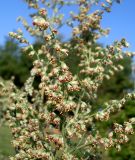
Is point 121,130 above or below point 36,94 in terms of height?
below

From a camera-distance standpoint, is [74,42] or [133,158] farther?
[133,158]

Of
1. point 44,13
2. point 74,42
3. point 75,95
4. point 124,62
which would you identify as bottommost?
point 75,95

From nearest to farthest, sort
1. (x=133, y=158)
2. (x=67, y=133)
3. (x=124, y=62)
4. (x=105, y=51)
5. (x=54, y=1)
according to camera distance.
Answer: (x=67, y=133) < (x=105, y=51) < (x=54, y=1) < (x=133, y=158) < (x=124, y=62)

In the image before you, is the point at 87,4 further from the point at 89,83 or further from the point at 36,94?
the point at 89,83

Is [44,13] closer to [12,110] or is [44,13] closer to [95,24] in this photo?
[12,110]

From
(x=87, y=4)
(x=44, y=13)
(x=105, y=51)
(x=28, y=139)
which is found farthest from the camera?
(x=87, y=4)

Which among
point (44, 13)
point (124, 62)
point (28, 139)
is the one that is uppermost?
point (124, 62)

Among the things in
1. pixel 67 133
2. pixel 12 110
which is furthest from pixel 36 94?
pixel 67 133

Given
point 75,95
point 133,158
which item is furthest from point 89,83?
point 133,158

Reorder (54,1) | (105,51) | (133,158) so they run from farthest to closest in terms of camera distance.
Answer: (133,158) → (54,1) → (105,51)

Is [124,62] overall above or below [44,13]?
above
